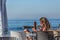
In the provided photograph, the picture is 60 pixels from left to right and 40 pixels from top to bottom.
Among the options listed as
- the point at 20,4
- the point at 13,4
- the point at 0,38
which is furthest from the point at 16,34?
the point at 20,4

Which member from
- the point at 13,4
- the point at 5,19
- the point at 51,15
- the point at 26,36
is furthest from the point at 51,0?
the point at 26,36

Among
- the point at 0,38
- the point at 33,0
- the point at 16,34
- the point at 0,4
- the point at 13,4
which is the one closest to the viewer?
the point at 16,34

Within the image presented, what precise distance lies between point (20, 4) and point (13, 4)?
0.46 metres

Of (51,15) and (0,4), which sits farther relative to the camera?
(51,15)

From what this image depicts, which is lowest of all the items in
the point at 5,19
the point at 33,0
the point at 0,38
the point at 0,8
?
the point at 0,38

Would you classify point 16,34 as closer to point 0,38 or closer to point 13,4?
point 0,38

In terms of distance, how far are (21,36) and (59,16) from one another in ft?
11.7

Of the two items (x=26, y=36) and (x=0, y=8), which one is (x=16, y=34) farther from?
(x=0, y=8)

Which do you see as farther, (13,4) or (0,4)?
(13,4)

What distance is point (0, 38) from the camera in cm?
319

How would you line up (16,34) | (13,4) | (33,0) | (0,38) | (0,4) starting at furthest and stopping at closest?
(33,0), (13,4), (0,4), (0,38), (16,34)

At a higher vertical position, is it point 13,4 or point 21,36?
point 13,4

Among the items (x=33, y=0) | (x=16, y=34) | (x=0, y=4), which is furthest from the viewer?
(x=33, y=0)

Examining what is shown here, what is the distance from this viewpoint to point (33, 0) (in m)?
6.25
